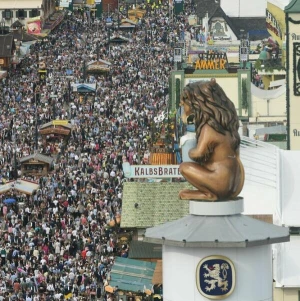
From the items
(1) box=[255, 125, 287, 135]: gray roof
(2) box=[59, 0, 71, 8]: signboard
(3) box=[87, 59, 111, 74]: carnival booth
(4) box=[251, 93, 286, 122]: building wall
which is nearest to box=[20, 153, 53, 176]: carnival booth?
(4) box=[251, 93, 286, 122]: building wall

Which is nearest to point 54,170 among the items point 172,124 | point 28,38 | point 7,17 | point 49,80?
point 172,124

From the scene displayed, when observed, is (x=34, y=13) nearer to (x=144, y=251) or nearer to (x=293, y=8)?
(x=144, y=251)

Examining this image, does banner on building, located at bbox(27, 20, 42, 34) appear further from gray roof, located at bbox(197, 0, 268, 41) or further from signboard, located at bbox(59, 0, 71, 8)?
signboard, located at bbox(59, 0, 71, 8)

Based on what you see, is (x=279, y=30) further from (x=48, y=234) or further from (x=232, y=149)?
(x=232, y=149)

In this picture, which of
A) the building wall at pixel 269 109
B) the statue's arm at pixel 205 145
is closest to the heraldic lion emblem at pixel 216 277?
the statue's arm at pixel 205 145

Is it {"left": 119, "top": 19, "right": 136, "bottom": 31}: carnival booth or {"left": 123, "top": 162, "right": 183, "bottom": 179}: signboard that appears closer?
{"left": 123, "top": 162, "right": 183, "bottom": 179}: signboard

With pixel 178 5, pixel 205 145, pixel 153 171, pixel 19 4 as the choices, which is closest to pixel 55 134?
pixel 153 171

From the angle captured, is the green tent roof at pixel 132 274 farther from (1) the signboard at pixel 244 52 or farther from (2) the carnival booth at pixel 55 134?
(1) the signboard at pixel 244 52
